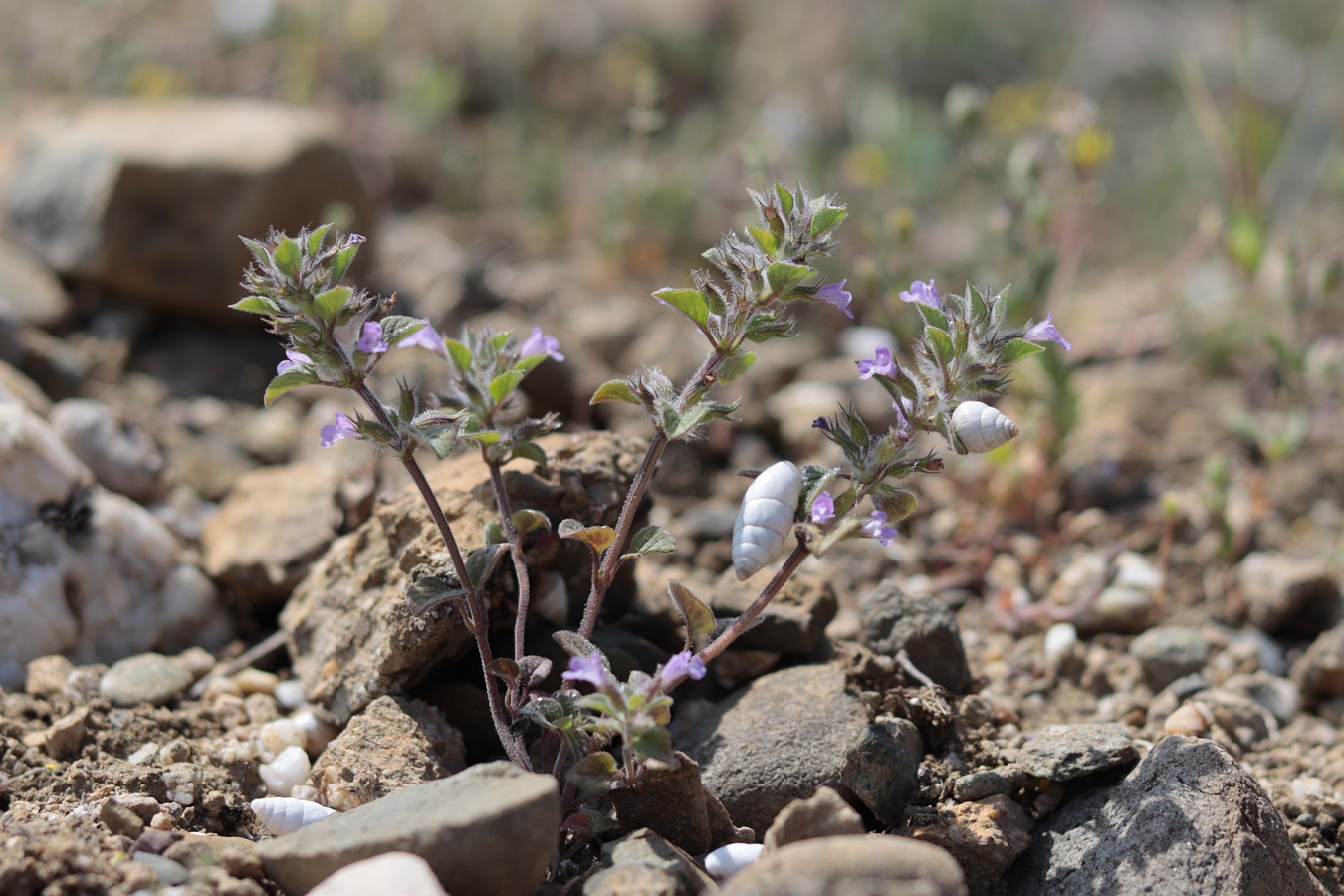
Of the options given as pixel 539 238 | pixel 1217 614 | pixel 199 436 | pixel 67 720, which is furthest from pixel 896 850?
pixel 539 238

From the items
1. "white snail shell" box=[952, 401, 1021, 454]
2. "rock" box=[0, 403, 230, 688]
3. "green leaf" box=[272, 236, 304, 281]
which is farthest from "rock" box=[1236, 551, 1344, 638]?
"rock" box=[0, 403, 230, 688]

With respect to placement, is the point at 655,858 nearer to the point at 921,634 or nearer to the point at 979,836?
the point at 979,836

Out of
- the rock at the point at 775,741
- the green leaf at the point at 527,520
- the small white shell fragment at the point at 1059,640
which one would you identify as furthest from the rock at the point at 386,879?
the small white shell fragment at the point at 1059,640

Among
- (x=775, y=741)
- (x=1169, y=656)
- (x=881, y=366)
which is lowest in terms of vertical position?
(x=1169, y=656)

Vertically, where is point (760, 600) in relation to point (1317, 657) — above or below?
above

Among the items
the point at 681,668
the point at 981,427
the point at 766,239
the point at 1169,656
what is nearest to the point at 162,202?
the point at 766,239

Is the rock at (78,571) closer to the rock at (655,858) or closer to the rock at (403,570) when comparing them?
the rock at (403,570)

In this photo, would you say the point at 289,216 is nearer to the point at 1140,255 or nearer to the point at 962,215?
the point at 962,215
